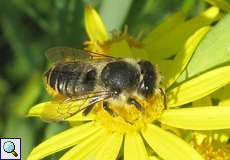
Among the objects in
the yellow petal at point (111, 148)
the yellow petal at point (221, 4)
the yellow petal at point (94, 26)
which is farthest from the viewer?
the yellow petal at point (94, 26)

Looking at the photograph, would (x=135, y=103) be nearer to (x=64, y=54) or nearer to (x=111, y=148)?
(x=111, y=148)

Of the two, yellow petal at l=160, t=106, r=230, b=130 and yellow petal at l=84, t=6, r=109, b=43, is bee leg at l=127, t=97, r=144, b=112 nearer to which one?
yellow petal at l=160, t=106, r=230, b=130

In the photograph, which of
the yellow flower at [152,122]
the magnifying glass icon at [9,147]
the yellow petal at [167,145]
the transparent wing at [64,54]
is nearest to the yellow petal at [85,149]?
the yellow flower at [152,122]

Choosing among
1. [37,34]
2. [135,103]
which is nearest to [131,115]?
[135,103]

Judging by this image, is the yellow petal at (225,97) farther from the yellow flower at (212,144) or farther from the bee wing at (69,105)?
the bee wing at (69,105)

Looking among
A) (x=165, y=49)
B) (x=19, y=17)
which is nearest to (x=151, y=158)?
(x=165, y=49)
